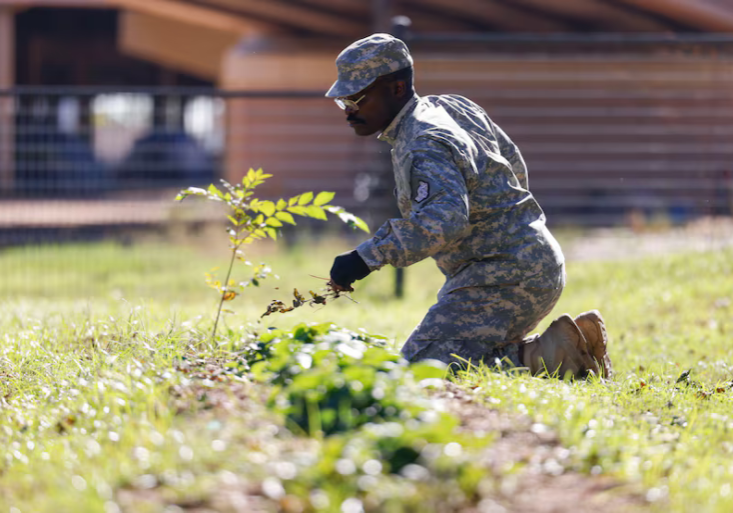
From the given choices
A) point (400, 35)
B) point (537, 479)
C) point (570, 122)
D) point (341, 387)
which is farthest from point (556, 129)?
point (537, 479)

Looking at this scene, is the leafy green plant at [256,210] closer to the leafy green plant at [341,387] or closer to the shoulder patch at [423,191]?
the shoulder patch at [423,191]

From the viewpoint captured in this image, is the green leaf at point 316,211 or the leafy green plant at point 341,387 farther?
the green leaf at point 316,211

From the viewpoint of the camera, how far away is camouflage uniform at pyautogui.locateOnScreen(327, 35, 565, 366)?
169 inches

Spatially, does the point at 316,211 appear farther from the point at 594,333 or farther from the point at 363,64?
the point at 594,333

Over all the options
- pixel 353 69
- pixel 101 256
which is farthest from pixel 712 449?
pixel 101 256

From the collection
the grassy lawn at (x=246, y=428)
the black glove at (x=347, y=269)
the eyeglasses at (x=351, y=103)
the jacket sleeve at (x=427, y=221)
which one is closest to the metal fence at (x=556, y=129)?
the grassy lawn at (x=246, y=428)

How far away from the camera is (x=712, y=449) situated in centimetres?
339

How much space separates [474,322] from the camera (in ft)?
15.5

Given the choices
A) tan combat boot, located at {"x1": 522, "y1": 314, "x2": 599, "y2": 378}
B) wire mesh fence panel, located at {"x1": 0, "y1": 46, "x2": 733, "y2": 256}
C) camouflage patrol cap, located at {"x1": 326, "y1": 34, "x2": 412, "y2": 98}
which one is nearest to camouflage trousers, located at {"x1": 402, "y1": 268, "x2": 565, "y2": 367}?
tan combat boot, located at {"x1": 522, "y1": 314, "x2": 599, "y2": 378}

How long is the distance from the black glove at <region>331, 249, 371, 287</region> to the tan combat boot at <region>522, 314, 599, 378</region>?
1.17 meters

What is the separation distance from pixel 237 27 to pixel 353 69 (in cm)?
1319

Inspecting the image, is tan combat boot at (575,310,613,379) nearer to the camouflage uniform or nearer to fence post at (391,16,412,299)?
the camouflage uniform

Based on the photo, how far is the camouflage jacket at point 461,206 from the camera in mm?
4082

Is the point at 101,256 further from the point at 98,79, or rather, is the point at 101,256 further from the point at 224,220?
the point at 98,79
